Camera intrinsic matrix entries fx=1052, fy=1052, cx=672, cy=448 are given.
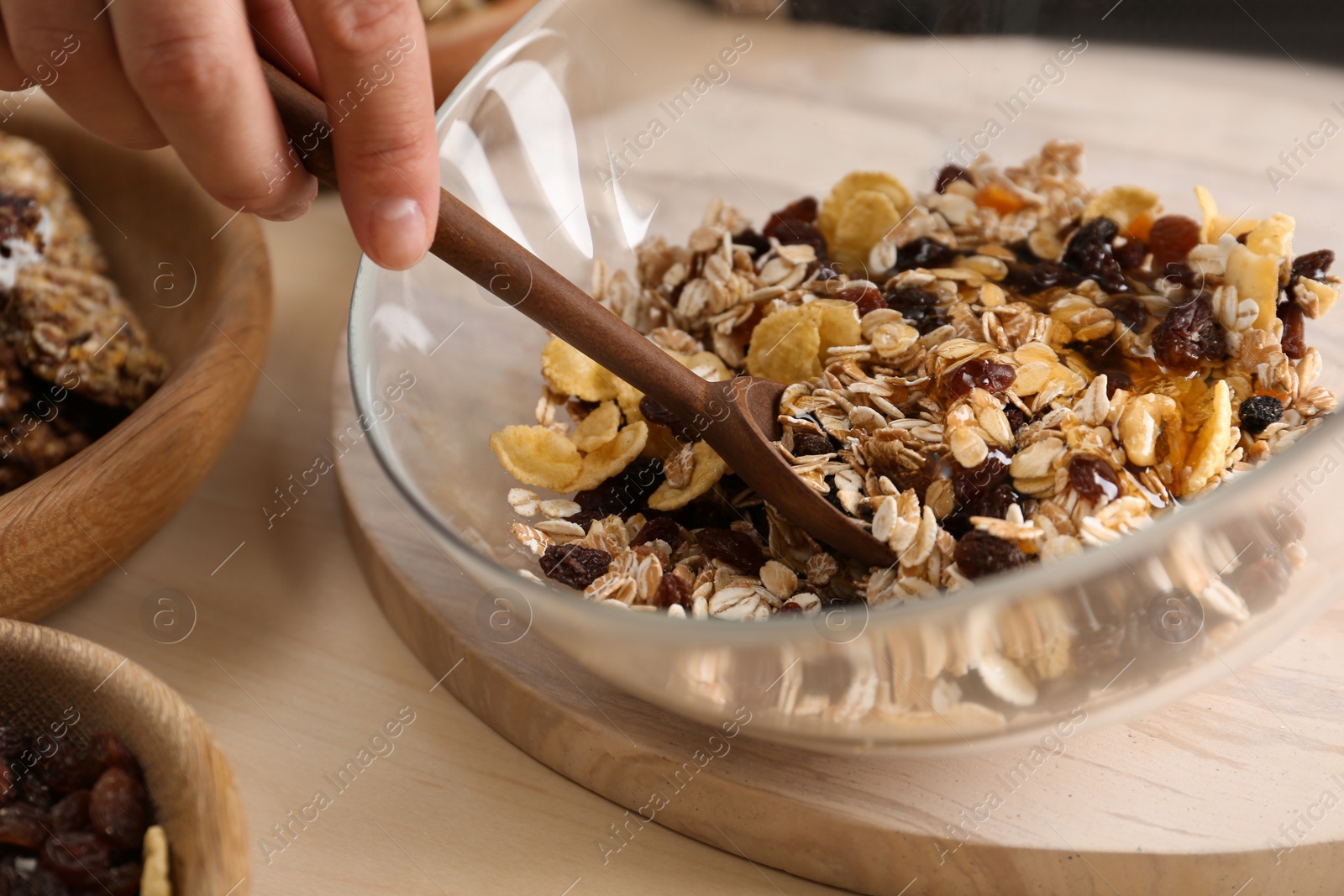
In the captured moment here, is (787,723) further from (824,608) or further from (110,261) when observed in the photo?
(110,261)

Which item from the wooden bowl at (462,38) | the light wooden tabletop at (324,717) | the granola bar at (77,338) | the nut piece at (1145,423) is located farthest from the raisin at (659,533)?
the wooden bowl at (462,38)

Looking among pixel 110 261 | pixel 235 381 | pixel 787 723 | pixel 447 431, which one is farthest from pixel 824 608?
pixel 110 261

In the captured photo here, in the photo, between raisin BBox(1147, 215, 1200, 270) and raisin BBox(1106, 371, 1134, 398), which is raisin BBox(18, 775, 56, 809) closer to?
raisin BBox(1106, 371, 1134, 398)

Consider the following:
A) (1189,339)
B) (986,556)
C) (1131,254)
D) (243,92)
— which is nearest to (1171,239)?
(1131,254)

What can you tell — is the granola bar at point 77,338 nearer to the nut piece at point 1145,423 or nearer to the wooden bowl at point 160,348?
the wooden bowl at point 160,348

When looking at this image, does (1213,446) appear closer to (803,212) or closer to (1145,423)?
(1145,423)

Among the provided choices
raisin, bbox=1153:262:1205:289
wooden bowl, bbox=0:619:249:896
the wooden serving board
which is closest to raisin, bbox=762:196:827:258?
raisin, bbox=1153:262:1205:289
